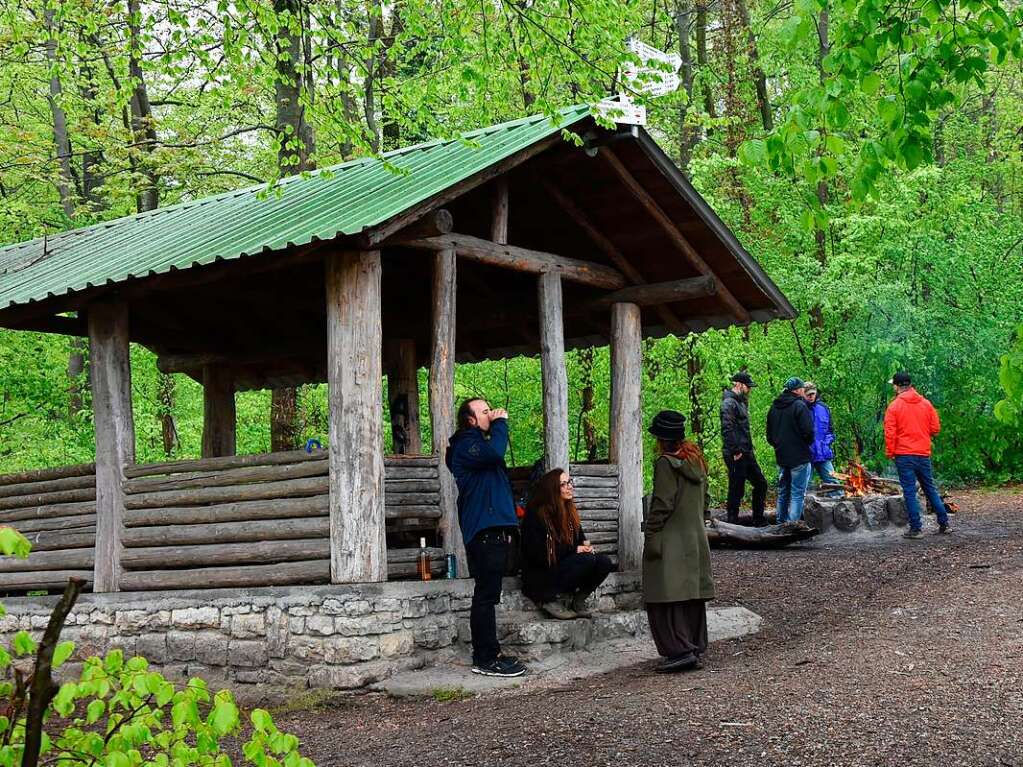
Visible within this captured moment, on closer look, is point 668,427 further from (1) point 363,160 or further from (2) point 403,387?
(2) point 403,387

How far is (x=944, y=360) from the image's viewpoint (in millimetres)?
18500

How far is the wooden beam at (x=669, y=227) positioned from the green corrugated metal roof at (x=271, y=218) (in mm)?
698

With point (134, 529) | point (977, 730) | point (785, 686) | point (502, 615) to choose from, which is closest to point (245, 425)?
point (134, 529)

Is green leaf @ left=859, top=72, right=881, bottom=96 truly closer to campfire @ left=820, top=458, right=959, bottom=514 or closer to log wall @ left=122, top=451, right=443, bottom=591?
log wall @ left=122, top=451, right=443, bottom=591

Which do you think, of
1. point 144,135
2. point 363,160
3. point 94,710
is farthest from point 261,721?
point 144,135

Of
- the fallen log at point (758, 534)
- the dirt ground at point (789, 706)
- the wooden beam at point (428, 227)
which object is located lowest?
the dirt ground at point (789, 706)

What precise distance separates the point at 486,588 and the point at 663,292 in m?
3.61

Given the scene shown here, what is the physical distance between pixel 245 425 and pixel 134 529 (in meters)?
12.8

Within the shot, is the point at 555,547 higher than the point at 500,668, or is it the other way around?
the point at 555,547

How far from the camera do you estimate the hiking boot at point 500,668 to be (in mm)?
7633

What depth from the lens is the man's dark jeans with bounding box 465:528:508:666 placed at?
25.2ft

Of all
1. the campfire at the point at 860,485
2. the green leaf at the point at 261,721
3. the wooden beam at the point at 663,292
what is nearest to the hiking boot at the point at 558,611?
the wooden beam at the point at 663,292

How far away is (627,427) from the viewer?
396 inches

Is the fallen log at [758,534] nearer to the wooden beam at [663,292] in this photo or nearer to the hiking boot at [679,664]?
the wooden beam at [663,292]
